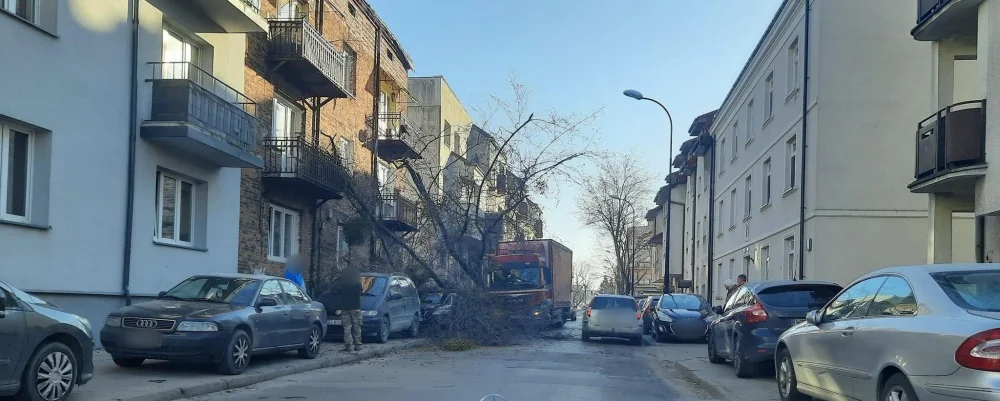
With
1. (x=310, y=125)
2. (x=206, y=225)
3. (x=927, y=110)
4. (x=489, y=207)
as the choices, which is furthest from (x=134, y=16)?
(x=927, y=110)

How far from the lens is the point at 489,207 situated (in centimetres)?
2381

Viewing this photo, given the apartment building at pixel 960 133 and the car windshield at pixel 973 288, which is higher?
the apartment building at pixel 960 133

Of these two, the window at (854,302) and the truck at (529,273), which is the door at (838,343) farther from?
the truck at (529,273)

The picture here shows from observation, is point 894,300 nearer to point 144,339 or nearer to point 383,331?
point 144,339

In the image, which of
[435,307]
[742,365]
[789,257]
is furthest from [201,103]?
[789,257]

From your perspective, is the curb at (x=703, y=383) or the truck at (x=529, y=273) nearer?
the curb at (x=703, y=383)

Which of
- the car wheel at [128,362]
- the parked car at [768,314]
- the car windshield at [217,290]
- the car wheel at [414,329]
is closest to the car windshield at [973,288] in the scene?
the parked car at [768,314]

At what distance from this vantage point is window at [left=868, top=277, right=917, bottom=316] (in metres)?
6.71

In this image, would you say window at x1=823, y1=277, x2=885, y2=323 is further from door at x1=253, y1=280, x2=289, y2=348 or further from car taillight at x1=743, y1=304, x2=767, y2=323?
door at x1=253, y1=280, x2=289, y2=348

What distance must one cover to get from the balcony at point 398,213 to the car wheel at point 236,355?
14.5 meters

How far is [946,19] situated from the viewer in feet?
44.1

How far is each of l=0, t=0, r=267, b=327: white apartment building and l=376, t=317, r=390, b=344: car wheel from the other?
3.66 m

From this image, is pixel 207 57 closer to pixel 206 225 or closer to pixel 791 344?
pixel 206 225

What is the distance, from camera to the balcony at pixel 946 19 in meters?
12.9
